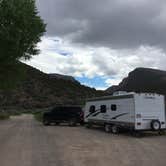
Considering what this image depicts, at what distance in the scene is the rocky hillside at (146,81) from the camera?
47.4 m

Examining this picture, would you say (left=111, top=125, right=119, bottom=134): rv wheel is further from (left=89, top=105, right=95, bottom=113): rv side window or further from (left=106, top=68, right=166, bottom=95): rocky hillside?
(left=106, top=68, right=166, bottom=95): rocky hillside

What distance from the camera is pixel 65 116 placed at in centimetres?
3584

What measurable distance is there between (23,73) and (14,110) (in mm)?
68966

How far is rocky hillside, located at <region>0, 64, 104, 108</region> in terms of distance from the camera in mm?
99506

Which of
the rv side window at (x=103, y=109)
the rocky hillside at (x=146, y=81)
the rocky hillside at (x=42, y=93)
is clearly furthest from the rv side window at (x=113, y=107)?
the rocky hillside at (x=42, y=93)

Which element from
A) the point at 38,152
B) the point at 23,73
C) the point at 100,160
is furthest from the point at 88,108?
the point at 100,160

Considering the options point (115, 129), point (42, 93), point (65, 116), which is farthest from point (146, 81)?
point (42, 93)

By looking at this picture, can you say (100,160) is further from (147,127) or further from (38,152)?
(147,127)

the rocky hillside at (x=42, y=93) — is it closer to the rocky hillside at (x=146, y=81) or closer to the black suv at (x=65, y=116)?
the rocky hillside at (x=146, y=81)

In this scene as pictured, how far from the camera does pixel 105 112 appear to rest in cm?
2672

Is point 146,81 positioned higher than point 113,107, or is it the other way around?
point 146,81

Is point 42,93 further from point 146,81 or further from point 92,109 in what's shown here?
point 92,109

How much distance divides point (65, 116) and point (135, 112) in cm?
1426

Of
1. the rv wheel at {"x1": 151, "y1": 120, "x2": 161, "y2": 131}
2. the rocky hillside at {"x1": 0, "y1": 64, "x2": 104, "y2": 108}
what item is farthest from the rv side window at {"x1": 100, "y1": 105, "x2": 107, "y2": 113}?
the rocky hillside at {"x1": 0, "y1": 64, "x2": 104, "y2": 108}
